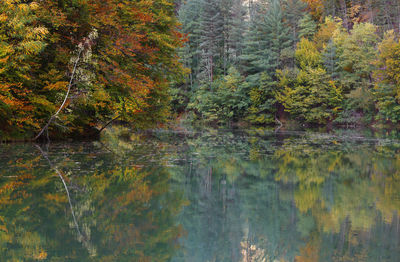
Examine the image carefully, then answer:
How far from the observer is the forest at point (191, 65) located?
11.5 m

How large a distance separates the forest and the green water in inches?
158

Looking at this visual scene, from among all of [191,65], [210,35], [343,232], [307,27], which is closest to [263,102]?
[307,27]

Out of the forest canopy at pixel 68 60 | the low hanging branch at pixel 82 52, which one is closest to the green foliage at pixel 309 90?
the forest canopy at pixel 68 60

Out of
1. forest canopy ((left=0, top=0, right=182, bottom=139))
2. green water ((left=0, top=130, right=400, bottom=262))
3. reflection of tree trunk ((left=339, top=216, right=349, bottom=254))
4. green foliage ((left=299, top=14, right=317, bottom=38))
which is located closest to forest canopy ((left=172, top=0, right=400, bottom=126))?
green foliage ((left=299, top=14, right=317, bottom=38))

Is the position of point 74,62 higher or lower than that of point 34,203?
higher

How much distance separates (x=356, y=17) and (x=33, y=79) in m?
44.6

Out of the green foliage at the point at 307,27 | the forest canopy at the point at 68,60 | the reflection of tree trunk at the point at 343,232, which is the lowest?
the reflection of tree trunk at the point at 343,232

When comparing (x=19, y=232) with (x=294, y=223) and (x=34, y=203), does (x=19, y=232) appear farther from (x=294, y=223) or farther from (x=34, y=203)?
A: (x=294, y=223)

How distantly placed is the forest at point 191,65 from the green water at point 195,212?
4.02 metres

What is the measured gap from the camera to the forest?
11.5 meters

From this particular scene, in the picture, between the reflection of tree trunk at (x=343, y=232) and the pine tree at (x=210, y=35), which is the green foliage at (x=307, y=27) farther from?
the reflection of tree trunk at (x=343, y=232)

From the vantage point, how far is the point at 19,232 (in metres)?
3.73

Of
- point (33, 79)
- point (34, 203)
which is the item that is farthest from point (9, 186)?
point (33, 79)

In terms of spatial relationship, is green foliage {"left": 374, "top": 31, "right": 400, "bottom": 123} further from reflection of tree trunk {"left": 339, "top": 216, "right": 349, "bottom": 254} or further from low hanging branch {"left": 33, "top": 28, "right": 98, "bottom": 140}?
reflection of tree trunk {"left": 339, "top": 216, "right": 349, "bottom": 254}
